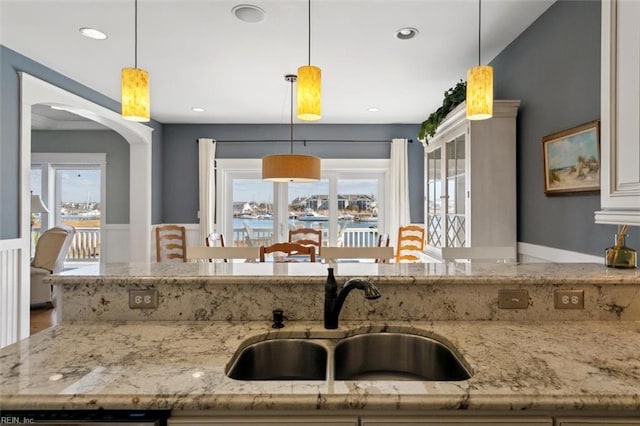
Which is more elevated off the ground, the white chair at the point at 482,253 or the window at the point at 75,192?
the window at the point at 75,192

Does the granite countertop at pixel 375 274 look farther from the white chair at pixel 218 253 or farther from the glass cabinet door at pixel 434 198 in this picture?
the glass cabinet door at pixel 434 198

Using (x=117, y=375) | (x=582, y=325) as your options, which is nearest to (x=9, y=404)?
(x=117, y=375)

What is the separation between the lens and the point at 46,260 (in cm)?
430

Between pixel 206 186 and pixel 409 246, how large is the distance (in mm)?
2971

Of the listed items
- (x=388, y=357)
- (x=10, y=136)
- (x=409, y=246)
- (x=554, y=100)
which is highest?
(x=554, y=100)

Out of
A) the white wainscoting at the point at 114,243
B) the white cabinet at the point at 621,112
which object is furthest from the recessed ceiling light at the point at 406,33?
the white wainscoting at the point at 114,243

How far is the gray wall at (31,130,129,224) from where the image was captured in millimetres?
5445

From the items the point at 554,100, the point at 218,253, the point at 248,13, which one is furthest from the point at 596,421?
the point at 248,13

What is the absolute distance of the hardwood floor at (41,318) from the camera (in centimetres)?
365

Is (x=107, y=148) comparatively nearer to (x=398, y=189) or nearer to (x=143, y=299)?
(x=398, y=189)

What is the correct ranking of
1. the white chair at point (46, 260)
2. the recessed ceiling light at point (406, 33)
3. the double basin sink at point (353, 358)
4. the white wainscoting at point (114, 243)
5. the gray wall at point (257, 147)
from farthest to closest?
1. the white wainscoting at point (114, 243)
2. the gray wall at point (257, 147)
3. the white chair at point (46, 260)
4. the recessed ceiling light at point (406, 33)
5. the double basin sink at point (353, 358)

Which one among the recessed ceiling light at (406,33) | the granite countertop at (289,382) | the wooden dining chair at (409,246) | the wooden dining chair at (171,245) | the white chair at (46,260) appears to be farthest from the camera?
the wooden dining chair at (171,245)

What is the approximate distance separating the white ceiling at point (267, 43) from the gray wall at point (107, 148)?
5.86ft

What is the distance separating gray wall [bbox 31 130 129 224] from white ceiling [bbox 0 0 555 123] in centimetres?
179
